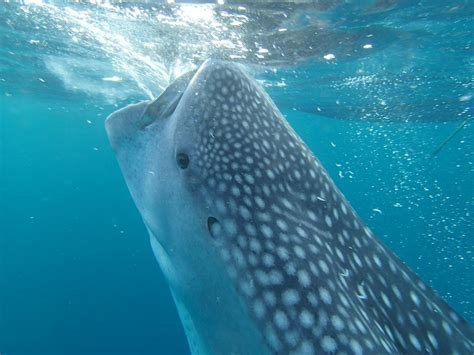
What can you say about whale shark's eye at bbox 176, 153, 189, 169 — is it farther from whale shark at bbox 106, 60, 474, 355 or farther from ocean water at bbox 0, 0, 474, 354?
ocean water at bbox 0, 0, 474, 354

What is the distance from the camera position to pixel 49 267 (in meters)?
44.9

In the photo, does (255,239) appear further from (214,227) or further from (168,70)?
(168,70)

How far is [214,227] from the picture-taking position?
1.90 metres

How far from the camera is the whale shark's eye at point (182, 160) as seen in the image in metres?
2.09

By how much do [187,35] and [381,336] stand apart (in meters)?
11.3

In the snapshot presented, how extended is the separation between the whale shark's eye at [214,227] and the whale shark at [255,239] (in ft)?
0.04

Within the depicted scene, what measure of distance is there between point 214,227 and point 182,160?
0.42 m

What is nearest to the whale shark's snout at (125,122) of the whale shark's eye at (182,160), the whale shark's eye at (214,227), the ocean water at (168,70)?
the whale shark's eye at (182,160)

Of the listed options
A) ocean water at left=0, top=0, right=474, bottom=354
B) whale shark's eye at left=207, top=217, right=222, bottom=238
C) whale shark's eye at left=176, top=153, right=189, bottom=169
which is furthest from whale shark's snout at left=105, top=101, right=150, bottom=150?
ocean water at left=0, top=0, right=474, bottom=354

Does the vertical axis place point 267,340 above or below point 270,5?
below

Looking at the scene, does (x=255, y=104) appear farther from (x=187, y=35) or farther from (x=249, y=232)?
(x=187, y=35)

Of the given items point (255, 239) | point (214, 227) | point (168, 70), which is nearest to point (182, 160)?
point (214, 227)

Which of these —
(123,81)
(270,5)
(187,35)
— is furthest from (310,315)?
(123,81)

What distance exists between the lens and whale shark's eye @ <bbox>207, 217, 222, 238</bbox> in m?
1.88
